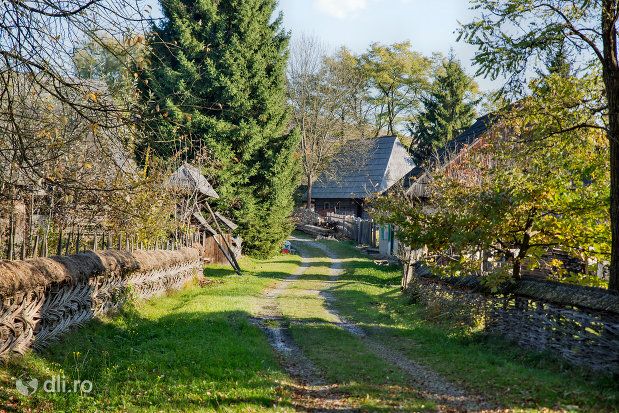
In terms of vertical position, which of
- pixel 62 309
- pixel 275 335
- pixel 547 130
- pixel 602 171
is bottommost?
pixel 275 335

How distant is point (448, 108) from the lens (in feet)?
145

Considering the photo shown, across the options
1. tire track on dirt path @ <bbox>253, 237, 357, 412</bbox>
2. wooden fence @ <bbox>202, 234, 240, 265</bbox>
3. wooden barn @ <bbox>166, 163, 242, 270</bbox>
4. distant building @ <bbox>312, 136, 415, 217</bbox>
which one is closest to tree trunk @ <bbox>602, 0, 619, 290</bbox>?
tire track on dirt path @ <bbox>253, 237, 357, 412</bbox>

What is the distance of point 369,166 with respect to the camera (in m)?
42.2

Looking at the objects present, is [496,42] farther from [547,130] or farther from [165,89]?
[165,89]

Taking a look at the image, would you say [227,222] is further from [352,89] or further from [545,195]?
[352,89]

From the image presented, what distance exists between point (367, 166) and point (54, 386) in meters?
37.5

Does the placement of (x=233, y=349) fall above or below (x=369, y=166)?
below

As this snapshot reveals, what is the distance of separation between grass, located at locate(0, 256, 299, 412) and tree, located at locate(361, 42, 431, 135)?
45.7m

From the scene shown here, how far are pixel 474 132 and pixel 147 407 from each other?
71.1 ft

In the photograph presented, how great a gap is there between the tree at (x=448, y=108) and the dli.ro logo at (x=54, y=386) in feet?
133

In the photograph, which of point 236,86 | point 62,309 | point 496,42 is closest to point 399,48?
point 236,86

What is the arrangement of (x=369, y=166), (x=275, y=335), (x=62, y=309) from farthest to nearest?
1. (x=369, y=166)
2. (x=275, y=335)
3. (x=62, y=309)

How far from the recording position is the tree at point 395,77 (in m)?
52.5

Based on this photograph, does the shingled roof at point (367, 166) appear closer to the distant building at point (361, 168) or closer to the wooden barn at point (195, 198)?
the distant building at point (361, 168)
